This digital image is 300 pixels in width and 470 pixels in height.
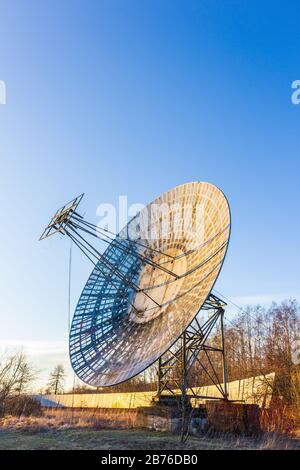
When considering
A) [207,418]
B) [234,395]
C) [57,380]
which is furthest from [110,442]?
[57,380]

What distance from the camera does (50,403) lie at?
186 feet

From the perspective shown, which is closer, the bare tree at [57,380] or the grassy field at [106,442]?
the grassy field at [106,442]

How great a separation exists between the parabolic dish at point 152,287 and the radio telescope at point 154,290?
6 cm

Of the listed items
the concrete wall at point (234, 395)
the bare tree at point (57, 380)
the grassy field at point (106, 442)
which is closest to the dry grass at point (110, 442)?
the grassy field at point (106, 442)

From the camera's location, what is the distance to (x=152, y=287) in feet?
83.1

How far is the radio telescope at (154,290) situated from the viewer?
19.7 m

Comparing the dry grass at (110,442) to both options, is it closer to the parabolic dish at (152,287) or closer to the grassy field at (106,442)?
the grassy field at (106,442)

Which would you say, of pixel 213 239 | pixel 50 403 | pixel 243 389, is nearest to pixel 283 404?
pixel 243 389

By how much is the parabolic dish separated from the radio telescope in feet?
0.20

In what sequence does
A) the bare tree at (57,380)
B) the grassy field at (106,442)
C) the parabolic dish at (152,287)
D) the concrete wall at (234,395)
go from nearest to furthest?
1. the grassy field at (106,442)
2. the parabolic dish at (152,287)
3. the concrete wall at (234,395)
4. the bare tree at (57,380)

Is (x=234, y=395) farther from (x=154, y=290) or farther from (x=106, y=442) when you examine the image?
(x=106, y=442)

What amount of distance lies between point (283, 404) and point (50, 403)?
3877 cm

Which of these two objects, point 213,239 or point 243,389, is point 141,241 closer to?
point 213,239
